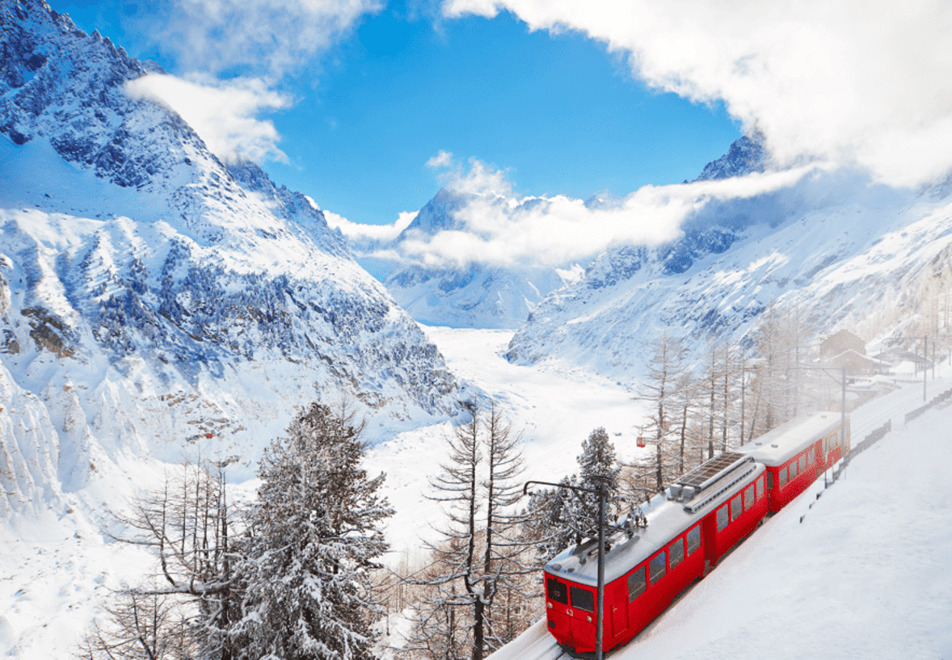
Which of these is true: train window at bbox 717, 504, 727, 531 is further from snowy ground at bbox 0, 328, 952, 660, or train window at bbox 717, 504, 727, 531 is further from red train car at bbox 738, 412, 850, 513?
red train car at bbox 738, 412, 850, 513

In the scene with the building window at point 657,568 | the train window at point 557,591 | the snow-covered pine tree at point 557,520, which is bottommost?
the snow-covered pine tree at point 557,520

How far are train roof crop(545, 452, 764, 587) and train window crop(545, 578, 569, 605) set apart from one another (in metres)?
0.25

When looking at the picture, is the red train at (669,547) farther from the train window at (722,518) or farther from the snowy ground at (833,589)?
the snowy ground at (833,589)

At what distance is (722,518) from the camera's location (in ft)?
52.2

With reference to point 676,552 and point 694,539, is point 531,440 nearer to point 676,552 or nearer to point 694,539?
point 694,539

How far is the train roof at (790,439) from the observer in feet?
64.6

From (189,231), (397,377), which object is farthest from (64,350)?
(397,377)

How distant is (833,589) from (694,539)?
404 cm

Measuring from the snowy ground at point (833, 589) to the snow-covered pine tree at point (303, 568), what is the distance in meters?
5.11

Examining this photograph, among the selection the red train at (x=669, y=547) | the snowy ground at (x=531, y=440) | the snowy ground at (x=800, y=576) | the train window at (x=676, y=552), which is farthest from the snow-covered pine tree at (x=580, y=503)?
the snowy ground at (x=531, y=440)

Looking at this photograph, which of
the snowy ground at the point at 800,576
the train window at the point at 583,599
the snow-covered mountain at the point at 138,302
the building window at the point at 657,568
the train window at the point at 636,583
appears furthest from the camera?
the snow-covered mountain at the point at 138,302

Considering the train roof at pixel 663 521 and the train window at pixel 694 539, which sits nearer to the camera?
the train roof at pixel 663 521

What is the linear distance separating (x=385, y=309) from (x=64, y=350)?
57.2 metres

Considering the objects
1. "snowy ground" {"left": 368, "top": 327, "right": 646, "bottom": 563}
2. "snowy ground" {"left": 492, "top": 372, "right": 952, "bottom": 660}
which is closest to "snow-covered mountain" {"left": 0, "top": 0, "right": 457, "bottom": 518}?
"snowy ground" {"left": 368, "top": 327, "right": 646, "bottom": 563}
